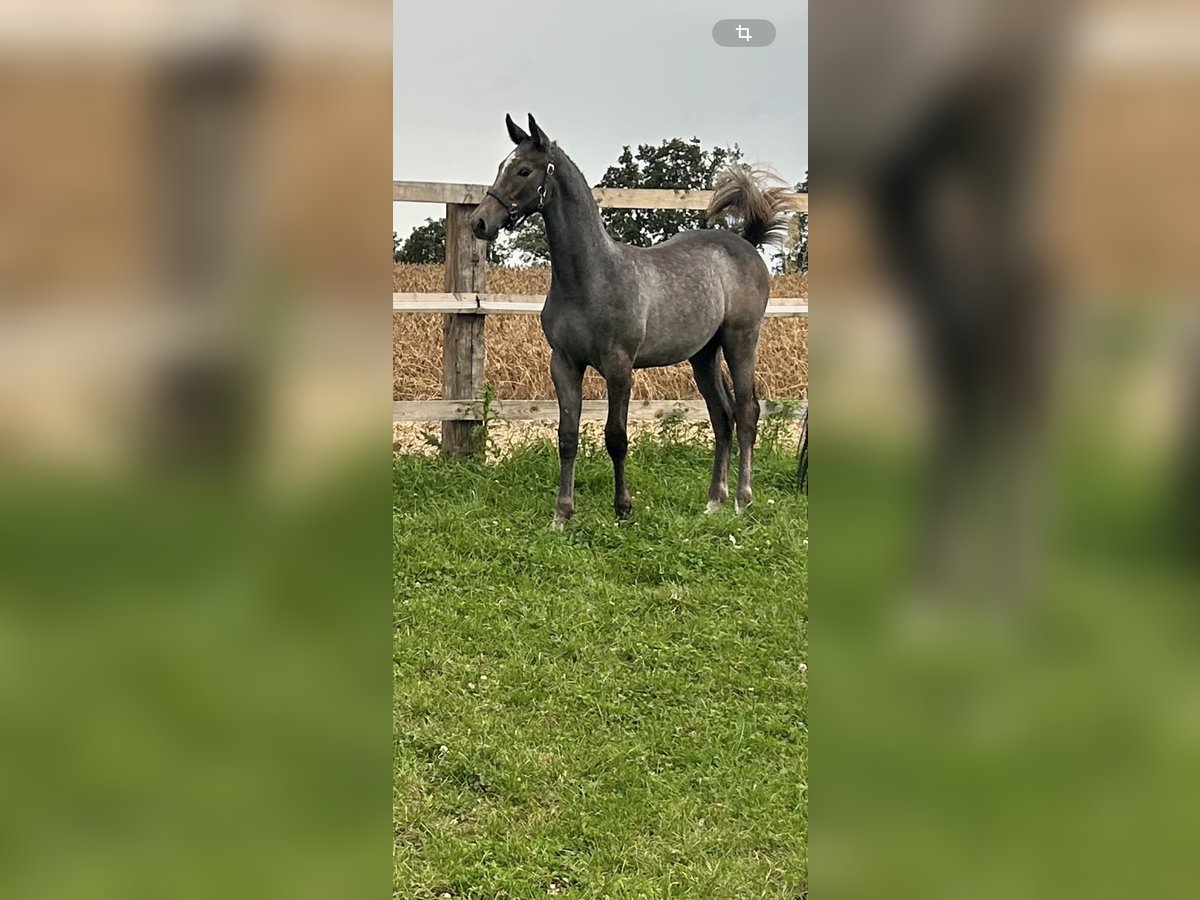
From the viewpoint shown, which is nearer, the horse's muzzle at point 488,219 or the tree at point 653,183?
the horse's muzzle at point 488,219

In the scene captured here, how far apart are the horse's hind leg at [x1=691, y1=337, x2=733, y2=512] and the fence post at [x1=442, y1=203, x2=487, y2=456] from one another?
788mm

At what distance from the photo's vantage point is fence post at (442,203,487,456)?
12.3 ft

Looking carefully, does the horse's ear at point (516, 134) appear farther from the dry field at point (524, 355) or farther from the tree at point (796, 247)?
the dry field at point (524, 355)

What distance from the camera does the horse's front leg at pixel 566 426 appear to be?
3053 mm

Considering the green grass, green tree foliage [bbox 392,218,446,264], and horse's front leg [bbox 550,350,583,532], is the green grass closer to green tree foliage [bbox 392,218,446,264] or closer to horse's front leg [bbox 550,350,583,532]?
horse's front leg [bbox 550,350,583,532]

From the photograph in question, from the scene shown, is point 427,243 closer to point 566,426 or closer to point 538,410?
point 538,410
